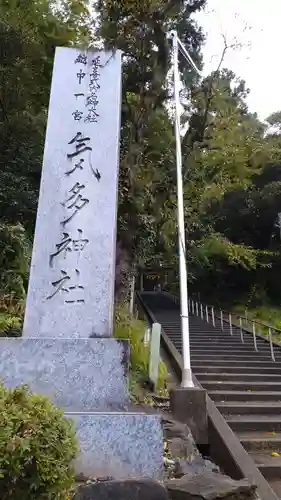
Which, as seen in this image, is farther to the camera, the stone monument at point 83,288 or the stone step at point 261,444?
the stone step at point 261,444

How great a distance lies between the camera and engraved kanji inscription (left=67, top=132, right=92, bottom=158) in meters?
4.60

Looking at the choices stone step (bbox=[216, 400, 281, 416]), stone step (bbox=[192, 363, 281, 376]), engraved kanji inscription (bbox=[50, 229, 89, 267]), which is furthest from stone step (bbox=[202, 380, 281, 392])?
engraved kanji inscription (bbox=[50, 229, 89, 267])

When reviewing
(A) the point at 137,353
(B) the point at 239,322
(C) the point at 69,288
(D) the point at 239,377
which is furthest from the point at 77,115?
(B) the point at 239,322

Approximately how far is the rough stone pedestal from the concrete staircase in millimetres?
498

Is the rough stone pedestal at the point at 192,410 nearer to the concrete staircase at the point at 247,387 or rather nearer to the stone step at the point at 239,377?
the concrete staircase at the point at 247,387

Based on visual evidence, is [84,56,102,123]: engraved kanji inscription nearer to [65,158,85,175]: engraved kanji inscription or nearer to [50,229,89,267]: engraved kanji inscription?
[65,158,85,175]: engraved kanji inscription

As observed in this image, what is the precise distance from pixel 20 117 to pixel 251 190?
1337 centimetres

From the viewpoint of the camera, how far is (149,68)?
979 cm

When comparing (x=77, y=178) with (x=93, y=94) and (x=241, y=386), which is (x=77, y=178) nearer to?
(x=93, y=94)

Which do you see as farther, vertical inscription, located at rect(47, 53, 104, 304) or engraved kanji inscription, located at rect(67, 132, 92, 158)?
engraved kanji inscription, located at rect(67, 132, 92, 158)

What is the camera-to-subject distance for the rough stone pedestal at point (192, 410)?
4.20 metres

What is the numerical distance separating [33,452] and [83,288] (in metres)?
2.01

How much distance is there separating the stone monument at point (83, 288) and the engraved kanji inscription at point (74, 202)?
10 millimetres

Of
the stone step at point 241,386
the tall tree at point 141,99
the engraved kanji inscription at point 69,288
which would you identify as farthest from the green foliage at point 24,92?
the engraved kanji inscription at point 69,288
